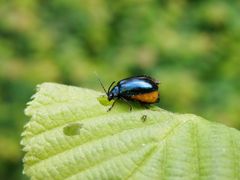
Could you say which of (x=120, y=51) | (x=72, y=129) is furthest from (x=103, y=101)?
(x=120, y=51)

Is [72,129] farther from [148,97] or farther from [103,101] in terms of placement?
[148,97]

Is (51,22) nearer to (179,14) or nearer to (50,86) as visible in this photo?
(179,14)

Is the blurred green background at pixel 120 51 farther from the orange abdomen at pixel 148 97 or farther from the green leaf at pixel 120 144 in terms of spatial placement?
the green leaf at pixel 120 144

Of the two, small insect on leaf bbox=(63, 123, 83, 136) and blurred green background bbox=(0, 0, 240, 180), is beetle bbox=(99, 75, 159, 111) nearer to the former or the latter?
small insect on leaf bbox=(63, 123, 83, 136)

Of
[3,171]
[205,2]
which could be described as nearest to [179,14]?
[205,2]

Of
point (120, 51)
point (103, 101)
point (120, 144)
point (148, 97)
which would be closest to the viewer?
point (120, 144)
